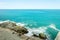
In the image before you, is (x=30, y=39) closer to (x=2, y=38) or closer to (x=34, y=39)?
(x=34, y=39)

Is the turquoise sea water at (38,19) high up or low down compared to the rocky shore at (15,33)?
down

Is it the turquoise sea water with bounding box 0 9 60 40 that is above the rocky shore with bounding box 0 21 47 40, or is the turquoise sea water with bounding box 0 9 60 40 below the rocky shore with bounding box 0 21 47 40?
below

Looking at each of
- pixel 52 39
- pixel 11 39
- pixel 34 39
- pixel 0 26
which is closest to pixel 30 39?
pixel 34 39

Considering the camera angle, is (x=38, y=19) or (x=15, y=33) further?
(x=38, y=19)

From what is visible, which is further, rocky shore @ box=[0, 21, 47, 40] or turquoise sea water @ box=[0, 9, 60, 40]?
turquoise sea water @ box=[0, 9, 60, 40]

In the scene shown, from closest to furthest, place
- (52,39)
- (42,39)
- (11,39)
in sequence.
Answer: (11,39)
(42,39)
(52,39)

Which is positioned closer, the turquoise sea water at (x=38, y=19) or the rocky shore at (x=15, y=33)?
the rocky shore at (x=15, y=33)

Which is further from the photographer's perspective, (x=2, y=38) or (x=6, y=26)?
(x=6, y=26)

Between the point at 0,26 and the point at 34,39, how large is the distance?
357 inches

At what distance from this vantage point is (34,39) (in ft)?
66.0

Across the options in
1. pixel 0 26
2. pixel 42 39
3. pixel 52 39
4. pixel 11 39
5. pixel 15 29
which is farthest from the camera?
pixel 0 26

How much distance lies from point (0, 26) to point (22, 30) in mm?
4660

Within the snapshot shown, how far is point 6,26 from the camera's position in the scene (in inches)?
1036

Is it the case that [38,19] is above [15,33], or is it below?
below
